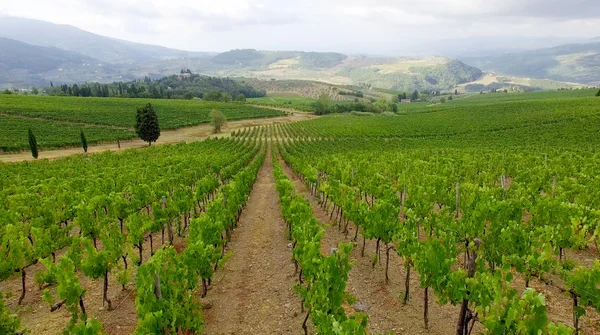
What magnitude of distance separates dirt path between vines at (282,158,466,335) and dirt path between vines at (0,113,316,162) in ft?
179

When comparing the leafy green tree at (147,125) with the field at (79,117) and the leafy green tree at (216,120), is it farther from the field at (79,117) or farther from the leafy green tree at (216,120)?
the leafy green tree at (216,120)

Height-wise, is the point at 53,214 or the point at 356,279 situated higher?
the point at 53,214

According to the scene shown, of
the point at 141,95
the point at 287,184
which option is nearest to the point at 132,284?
the point at 287,184

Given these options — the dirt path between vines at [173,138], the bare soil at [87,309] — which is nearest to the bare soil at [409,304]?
the bare soil at [87,309]

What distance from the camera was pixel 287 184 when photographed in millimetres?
19375

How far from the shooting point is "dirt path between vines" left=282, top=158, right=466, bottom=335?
941cm

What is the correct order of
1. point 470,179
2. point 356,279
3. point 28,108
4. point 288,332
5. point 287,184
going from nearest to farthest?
point 288,332 < point 356,279 < point 287,184 < point 470,179 < point 28,108

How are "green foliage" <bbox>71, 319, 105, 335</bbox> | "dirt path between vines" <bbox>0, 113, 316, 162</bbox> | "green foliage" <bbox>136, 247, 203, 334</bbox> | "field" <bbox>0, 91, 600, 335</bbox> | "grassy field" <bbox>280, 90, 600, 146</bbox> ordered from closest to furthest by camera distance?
"green foliage" <bbox>71, 319, 105, 335</bbox>
"green foliage" <bbox>136, 247, 203, 334</bbox>
"field" <bbox>0, 91, 600, 335</bbox>
"dirt path between vines" <bbox>0, 113, 316, 162</bbox>
"grassy field" <bbox>280, 90, 600, 146</bbox>

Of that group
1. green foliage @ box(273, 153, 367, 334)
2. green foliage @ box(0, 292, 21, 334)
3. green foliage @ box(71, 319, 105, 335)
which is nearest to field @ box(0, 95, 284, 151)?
green foliage @ box(0, 292, 21, 334)

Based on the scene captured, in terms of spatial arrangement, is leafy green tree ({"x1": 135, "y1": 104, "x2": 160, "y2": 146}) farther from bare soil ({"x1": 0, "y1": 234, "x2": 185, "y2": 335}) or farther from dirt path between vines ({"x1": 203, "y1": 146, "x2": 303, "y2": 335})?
bare soil ({"x1": 0, "y1": 234, "x2": 185, "y2": 335})

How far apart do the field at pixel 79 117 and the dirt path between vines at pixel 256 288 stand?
57412 millimetres

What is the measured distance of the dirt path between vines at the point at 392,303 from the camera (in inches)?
371

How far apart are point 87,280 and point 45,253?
166 cm

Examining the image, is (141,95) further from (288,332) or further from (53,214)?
(288,332)
